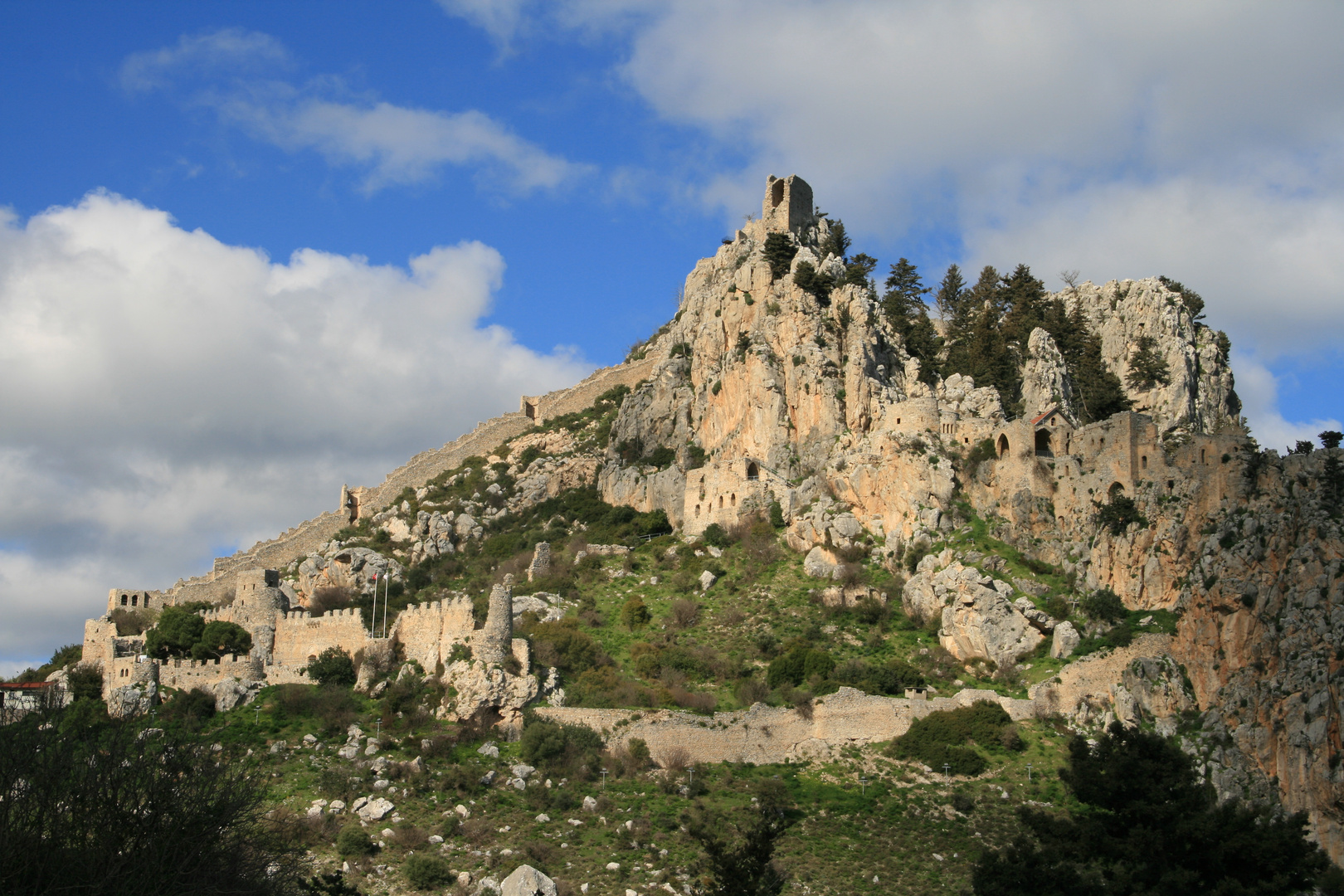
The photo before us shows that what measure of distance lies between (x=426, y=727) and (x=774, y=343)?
3272cm

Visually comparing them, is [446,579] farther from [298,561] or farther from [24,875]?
[24,875]

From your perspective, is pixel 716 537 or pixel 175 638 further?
pixel 716 537

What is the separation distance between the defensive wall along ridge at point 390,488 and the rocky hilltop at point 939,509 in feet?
0.71

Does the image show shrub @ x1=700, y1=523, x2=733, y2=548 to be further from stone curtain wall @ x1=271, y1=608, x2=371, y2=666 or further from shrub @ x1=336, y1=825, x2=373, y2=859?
shrub @ x1=336, y1=825, x2=373, y2=859

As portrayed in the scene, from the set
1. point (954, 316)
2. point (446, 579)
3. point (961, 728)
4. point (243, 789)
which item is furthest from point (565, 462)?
point (243, 789)

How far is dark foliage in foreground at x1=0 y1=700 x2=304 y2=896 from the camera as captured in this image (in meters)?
25.2

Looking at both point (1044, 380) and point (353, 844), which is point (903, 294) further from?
point (353, 844)

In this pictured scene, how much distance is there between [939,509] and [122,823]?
133 ft

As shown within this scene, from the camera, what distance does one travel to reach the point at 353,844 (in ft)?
130

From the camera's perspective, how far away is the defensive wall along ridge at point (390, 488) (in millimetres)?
68562

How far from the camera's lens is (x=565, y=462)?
8281 cm

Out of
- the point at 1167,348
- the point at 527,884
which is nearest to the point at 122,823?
the point at 527,884

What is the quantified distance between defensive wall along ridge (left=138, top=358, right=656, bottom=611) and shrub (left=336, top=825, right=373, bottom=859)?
29757mm

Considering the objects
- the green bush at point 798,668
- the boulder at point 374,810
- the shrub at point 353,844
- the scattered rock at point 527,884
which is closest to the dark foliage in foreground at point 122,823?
the scattered rock at point 527,884
